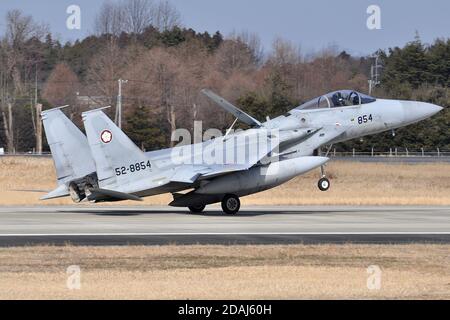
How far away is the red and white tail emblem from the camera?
28.9m

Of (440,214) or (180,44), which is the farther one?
(180,44)

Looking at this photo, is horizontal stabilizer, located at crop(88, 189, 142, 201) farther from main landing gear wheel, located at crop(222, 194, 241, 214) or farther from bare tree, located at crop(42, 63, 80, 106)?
bare tree, located at crop(42, 63, 80, 106)

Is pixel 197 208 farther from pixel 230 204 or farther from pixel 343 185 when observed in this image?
pixel 343 185

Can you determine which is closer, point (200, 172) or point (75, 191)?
point (75, 191)

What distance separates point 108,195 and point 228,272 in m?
12.6

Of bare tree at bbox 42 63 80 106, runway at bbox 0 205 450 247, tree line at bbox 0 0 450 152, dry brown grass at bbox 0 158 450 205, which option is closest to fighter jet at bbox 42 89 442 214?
runway at bbox 0 205 450 247

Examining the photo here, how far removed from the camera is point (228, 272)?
17156mm

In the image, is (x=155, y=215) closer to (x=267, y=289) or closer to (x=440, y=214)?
(x=440, y=214)

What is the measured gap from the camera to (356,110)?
107 ft

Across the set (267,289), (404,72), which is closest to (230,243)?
(267,289)

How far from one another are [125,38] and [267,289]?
328 feet

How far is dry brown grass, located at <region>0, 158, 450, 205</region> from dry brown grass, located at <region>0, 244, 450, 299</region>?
19.0 metres

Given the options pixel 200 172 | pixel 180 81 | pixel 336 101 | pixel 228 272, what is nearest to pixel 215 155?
pixel 200 172

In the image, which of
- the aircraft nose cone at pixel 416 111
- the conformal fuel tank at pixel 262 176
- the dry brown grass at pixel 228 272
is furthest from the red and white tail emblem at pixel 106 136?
the aircraft nose cone at pixel 416 111
